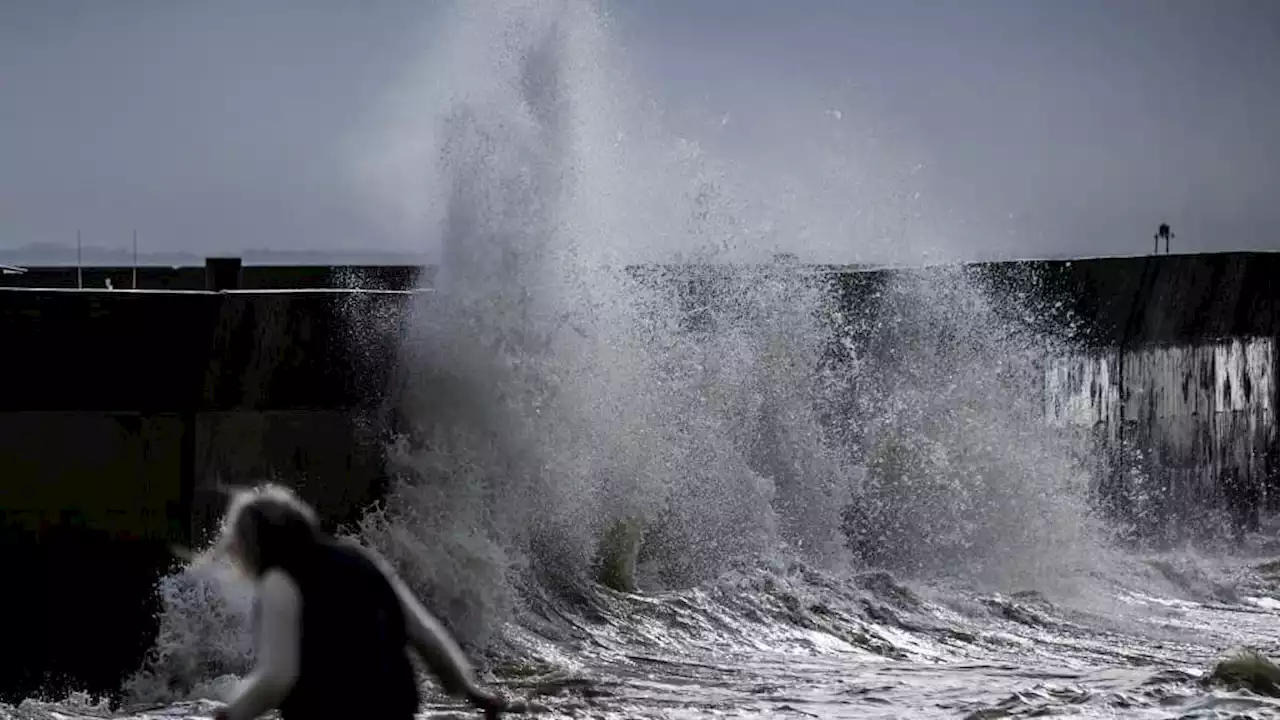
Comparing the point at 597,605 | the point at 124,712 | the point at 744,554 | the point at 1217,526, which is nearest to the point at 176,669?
the point at 124,712

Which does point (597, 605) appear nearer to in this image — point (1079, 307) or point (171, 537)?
point (171, 537)

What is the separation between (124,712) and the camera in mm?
8633

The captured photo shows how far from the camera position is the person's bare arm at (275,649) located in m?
4.51

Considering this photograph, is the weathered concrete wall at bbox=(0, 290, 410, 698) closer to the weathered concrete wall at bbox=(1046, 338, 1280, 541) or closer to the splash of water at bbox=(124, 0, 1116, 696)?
the splash of water at bbox=(124, 0, 1116, 696)

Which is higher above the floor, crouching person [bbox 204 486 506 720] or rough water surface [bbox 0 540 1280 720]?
crouching person [bbox 204 486 506 720]

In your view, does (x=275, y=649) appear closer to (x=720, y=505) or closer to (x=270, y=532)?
(x=270, y=532)

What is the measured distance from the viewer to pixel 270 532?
14.9 feet

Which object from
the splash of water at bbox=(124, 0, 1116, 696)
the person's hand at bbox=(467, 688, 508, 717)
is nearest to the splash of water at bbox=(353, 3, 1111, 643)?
the splash of water at bbox=(124, 0, 1116, 696)

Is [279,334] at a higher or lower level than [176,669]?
higher

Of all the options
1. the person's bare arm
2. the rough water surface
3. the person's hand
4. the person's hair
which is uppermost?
the person's hair

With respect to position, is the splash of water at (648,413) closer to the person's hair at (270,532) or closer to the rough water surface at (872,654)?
the rough water surface at (872,654)

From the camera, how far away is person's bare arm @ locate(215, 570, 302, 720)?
451 cm

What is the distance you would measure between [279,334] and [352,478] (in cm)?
91

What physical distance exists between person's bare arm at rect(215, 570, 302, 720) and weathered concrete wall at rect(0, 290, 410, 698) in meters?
5.03
